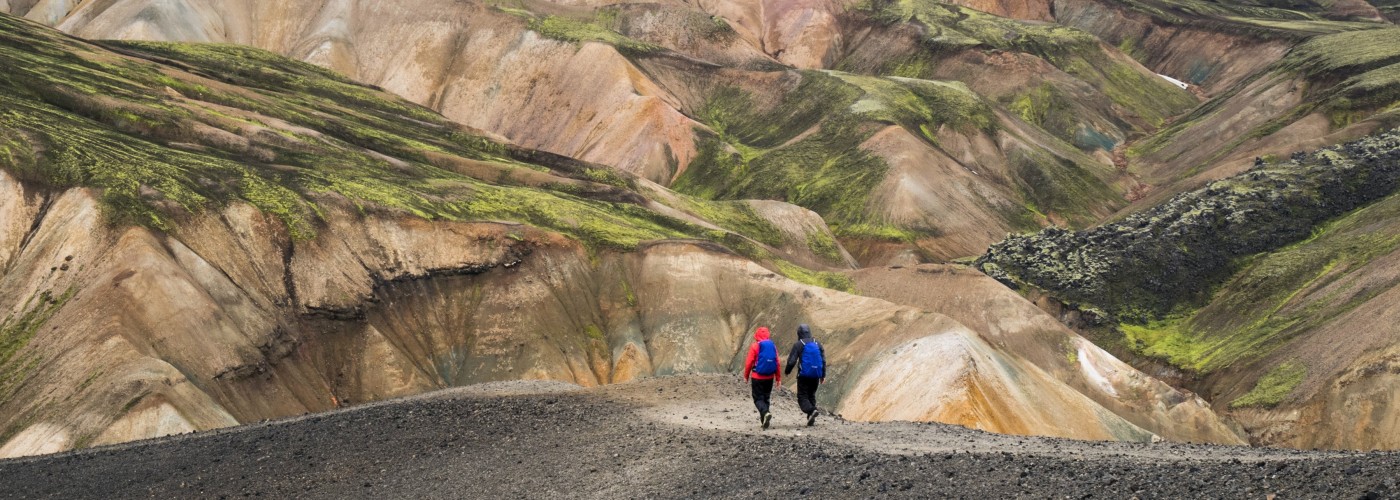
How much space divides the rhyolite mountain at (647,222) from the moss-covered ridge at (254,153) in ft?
0.95

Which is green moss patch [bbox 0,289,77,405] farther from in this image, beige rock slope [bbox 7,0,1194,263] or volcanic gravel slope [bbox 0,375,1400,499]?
beige rock slope [bbox 7,0,1194,263]

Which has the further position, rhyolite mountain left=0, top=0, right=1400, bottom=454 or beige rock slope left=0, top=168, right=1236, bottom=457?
rhyolite mountain left=0, top=0, right=1400, bottom=454

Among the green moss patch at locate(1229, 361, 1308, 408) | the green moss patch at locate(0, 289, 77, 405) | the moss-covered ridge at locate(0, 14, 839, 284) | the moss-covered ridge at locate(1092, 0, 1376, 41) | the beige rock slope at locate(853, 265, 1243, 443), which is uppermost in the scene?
the moss-covered ridge at locate(1092, 0, 1376, 41)

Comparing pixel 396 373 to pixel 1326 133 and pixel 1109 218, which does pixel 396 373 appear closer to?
pixel 1109 218

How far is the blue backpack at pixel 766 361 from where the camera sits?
2092cm

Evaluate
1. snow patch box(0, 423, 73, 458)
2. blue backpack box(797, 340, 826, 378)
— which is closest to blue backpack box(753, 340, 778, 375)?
blue backpack box(797, 340, 826, 378)

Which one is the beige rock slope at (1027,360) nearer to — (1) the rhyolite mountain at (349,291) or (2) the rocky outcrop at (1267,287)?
(1) the rhyolite mountain at (349,291)

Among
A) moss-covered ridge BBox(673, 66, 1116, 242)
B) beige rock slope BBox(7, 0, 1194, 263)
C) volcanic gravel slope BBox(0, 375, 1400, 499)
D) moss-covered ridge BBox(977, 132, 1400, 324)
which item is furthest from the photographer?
beige rock slope BBox(7, 0, 1194, 263)

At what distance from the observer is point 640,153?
110938mm

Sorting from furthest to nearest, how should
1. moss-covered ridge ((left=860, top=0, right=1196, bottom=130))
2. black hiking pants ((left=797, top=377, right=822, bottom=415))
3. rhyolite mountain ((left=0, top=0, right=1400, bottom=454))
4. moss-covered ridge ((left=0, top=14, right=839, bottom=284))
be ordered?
moss-covered ridge ((left=860, top=0, right=1196, bottom=130)) → moss-covered ridge ((left=0, top=14, right=839, bottom=284)) → rhyolite mountain ((left=0, top=0, right=1400, bottom=454)) → black hiking pants ((left=797, top=377, right=822, bottom=415))

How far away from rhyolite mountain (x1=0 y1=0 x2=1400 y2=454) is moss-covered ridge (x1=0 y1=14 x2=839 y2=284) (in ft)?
0.95

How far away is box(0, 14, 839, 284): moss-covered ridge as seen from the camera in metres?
51.3

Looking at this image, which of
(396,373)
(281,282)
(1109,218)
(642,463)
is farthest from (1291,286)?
(642,463)

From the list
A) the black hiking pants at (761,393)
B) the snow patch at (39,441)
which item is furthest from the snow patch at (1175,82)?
the black hiking pants at (761,393)
